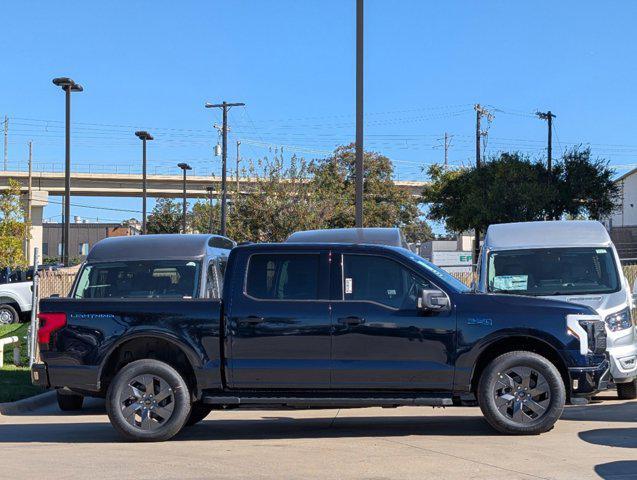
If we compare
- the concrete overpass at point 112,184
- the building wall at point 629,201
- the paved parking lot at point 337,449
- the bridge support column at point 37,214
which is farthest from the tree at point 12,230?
the building wall at point 629,201

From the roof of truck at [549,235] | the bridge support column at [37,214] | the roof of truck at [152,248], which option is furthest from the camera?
the bridge support column at [37,214]

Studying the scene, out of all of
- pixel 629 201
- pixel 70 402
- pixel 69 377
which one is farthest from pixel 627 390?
pixel 629 201

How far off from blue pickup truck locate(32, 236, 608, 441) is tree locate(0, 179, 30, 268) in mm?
29502

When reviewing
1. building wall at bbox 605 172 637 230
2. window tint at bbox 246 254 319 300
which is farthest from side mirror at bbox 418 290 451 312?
building wall at bbox 605 172 637 230

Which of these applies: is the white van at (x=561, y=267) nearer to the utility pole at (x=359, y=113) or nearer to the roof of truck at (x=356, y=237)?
the roof of truck at (x=356, y=237)

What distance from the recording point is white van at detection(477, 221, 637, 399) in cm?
1181

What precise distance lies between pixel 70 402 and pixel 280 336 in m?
4.73

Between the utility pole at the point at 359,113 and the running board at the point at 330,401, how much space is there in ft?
34.8

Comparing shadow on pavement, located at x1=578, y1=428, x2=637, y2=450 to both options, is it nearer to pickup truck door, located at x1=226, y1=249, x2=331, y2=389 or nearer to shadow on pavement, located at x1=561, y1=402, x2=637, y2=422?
shadow on pavement, located at x1=561, y1=402, x2=637, y2=422

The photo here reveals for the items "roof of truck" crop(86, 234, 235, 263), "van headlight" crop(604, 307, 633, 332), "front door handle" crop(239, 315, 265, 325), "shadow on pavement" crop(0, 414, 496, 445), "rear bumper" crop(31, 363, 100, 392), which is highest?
"roof of truck" crop(86, 234, 235, 263)

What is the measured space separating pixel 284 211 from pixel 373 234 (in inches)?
831

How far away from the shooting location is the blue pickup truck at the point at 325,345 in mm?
8875

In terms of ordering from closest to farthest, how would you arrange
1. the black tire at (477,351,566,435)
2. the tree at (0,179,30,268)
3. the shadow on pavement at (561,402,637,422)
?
the black tire at (477,351,566,435) → the shadow on pavement at (561,402,637,422) → the tree at (0,179,30,268)

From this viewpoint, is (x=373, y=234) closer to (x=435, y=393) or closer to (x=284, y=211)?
(x=435, y=393)
